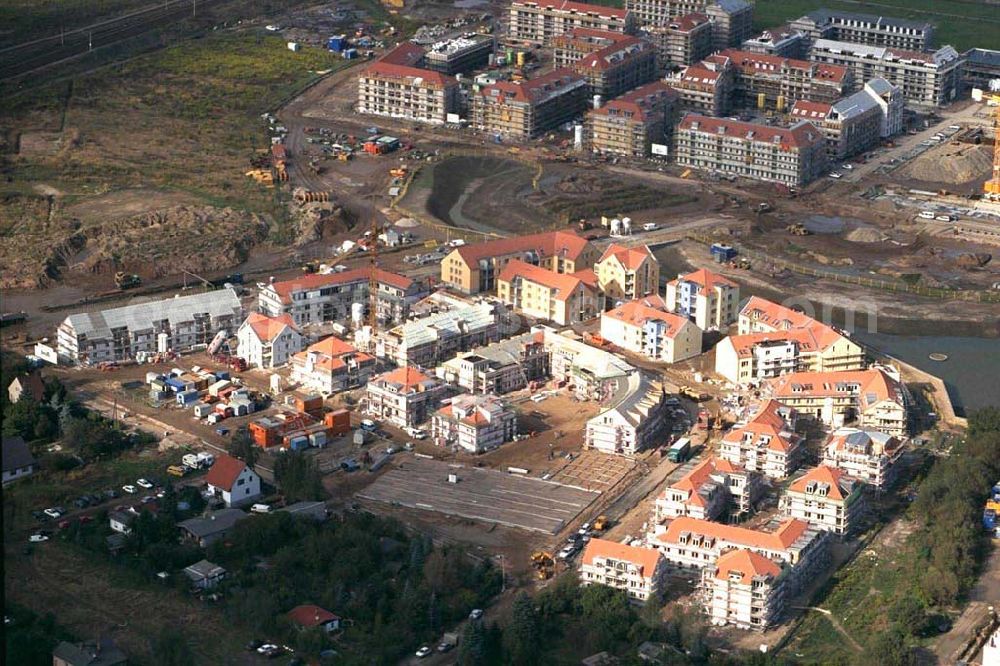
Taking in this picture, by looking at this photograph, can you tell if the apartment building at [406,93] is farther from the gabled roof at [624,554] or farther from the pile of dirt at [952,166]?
the gabled roof at [624,554]

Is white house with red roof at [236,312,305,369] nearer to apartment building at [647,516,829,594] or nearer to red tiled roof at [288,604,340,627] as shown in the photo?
apartment building at [647,516,829,594]

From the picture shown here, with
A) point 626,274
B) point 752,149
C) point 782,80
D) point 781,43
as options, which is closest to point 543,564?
point 626,274

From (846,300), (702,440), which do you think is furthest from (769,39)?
(702,440)

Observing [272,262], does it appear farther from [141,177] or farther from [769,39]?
[769,39]

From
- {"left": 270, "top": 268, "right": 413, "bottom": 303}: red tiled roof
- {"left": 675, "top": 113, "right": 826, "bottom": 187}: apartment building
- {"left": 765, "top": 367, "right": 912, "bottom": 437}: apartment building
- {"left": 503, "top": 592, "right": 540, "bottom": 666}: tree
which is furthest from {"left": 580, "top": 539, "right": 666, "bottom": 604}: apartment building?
{"left": 675, "top": 113, "right": 826, "bottom": 187}: apartment building

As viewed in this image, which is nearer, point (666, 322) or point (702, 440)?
point (702, 440)
